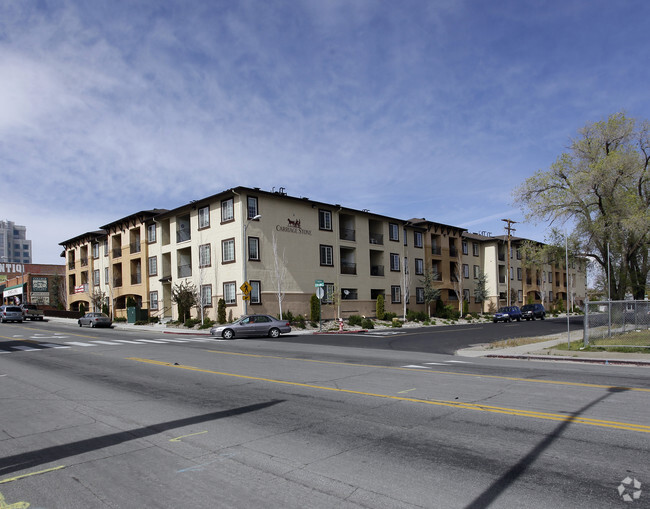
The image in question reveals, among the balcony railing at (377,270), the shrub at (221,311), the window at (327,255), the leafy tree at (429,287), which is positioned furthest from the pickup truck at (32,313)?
the leafy tree at (429,287)

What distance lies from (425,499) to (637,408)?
5432 millimetres

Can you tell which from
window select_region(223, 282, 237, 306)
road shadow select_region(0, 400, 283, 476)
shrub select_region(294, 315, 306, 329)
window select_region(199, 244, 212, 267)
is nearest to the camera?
road shadow select_region(0, 400, 283, 476)

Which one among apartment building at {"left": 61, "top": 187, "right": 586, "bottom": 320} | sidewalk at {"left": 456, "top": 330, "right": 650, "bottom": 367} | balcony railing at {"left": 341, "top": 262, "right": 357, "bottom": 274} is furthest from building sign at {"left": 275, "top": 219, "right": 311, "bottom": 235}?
sidewalk at {"left": 456, "top": 330, "right": 650, "bottom": 367}

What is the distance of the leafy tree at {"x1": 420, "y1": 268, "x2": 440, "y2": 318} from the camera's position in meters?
49.4

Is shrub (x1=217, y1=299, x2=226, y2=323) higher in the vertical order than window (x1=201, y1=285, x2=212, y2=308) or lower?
lower

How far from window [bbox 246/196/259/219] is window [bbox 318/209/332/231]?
6.89 metres

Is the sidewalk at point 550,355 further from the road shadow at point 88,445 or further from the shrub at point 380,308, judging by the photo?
→ the shrub at point 380,308

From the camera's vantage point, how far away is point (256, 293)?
36.3 meters

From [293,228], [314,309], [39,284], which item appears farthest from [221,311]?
[39,284]

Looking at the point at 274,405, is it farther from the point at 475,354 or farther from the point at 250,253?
the point at 250,253

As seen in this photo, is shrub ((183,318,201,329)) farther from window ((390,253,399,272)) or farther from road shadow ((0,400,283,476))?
road shadow ((0,400,283,476))

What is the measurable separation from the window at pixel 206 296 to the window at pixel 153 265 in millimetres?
9172

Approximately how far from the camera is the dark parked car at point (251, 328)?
27031 mm

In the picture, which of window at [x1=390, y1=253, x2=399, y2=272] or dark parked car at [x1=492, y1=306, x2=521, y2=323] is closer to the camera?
dark parked car at [x1=492, y1=306, x2=521, y2=323]
